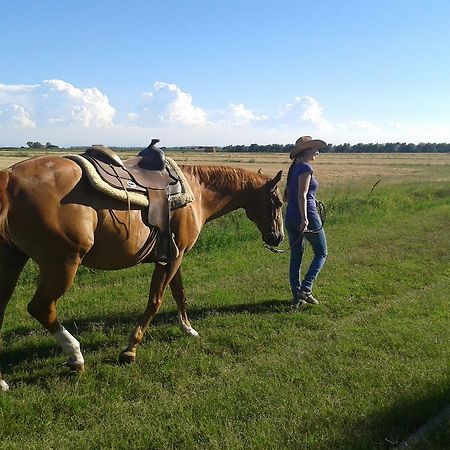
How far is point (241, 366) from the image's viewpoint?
4.55 metres

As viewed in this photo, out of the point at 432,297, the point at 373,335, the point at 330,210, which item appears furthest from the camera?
the point at 330,210

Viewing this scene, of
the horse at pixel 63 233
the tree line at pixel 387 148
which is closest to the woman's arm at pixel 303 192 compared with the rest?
the horse at pixel 63 233

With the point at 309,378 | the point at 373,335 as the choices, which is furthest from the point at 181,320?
the point at 373,335

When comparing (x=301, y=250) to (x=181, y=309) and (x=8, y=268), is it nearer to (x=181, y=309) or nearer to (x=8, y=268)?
(x=181, y=309)

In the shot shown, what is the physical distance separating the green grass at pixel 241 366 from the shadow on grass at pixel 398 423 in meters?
0.01

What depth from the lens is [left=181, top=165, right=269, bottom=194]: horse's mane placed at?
550 centimetres

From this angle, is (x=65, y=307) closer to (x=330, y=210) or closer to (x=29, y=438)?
(x=29, y=438)

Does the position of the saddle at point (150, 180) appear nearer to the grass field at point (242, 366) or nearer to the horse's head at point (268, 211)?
the grass field at point (242, 366)

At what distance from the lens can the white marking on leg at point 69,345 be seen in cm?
422

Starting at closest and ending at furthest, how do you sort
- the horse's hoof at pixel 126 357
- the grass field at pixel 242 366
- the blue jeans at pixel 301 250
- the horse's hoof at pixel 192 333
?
the grass field at pixel 242 366 → the horse's hoof at pixel 126 357 → the horse's hoof at pixel 192 333 → the blue jeans at pixel 301 250

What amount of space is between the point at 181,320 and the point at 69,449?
7.66 feet

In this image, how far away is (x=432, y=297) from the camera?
6793 millimetres

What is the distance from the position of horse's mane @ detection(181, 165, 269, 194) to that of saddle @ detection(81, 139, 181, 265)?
1.82 feet

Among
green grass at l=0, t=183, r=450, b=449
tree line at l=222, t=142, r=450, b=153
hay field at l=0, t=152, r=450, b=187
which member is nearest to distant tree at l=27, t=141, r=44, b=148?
hay field at l=0, t=152, r=450, b=187
